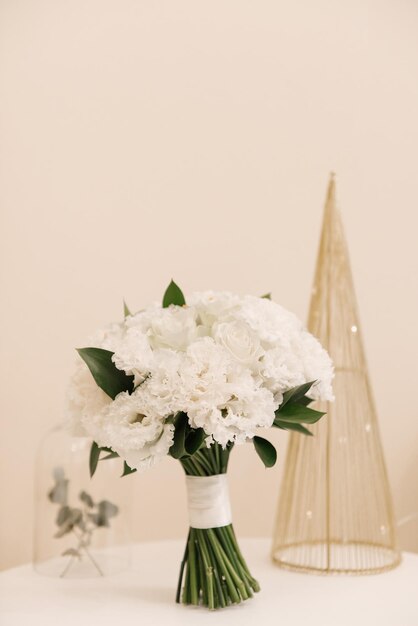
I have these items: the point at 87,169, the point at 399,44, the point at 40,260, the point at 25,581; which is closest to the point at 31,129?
the point at 87,169

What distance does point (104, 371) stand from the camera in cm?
99

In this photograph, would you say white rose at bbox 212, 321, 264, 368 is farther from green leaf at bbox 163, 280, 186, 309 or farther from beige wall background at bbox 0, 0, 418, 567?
beige wall background at bbox 0, 0, 418, 567

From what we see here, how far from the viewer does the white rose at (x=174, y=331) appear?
99 cm

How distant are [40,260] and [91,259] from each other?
112mm

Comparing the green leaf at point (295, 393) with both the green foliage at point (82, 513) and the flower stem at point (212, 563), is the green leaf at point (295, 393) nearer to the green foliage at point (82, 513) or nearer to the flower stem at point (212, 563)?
the flower stem at point (212, 563)

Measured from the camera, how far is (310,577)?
123 cm

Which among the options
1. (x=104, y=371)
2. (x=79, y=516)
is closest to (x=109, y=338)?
(x=104, y=371)

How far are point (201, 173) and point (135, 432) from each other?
0.95m

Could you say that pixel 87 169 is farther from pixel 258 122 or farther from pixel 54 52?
pixel 258 122

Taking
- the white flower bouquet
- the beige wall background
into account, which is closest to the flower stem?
the white flower bouquet

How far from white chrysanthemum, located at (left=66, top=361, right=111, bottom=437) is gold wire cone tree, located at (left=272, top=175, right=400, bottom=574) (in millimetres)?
456

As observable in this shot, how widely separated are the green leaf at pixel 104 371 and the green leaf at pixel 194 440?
0.10m

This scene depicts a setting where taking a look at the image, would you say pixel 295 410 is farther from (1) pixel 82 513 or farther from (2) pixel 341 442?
(1) pixel 82 513

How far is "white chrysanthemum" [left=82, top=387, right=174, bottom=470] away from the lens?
0.94 meters
